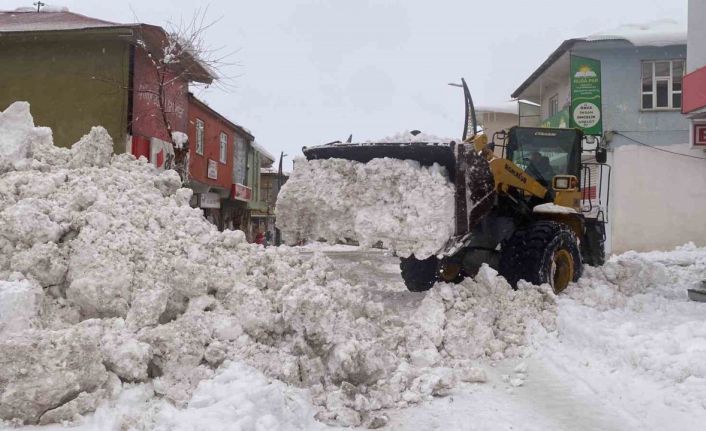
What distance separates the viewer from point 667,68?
18.8 metres

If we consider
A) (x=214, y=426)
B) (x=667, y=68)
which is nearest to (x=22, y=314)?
(x=214, y=426)

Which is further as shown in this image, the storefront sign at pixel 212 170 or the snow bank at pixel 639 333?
the storefront sign at pixel 212 170

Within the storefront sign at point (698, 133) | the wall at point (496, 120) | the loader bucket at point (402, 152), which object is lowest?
the loader bucket at point (402, 152)

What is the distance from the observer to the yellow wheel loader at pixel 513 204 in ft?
21.4

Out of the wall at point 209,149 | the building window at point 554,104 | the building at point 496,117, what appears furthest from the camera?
the building at point 496,117

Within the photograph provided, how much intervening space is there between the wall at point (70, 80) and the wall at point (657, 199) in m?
14.7

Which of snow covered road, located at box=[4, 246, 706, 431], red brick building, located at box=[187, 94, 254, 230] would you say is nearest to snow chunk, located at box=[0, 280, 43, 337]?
snow covered road, located at box=[4, 246, 706, 431]

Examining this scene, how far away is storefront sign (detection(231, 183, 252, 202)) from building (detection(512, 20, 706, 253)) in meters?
13.4

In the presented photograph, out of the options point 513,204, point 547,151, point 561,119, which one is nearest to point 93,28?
point 547,151

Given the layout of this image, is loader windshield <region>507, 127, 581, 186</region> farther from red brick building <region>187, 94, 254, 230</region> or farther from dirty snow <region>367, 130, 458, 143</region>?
red brick building <region>187, 94, 254, 230</region>

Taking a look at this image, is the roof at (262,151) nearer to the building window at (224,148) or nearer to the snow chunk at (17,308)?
the building window at (224,148)

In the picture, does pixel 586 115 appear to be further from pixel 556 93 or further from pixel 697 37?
pixel 697 37

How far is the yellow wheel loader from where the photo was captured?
6531 millimetres

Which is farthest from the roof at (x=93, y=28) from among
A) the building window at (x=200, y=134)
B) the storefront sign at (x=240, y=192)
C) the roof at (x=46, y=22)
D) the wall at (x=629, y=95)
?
the wall at (x=629, y=95)
